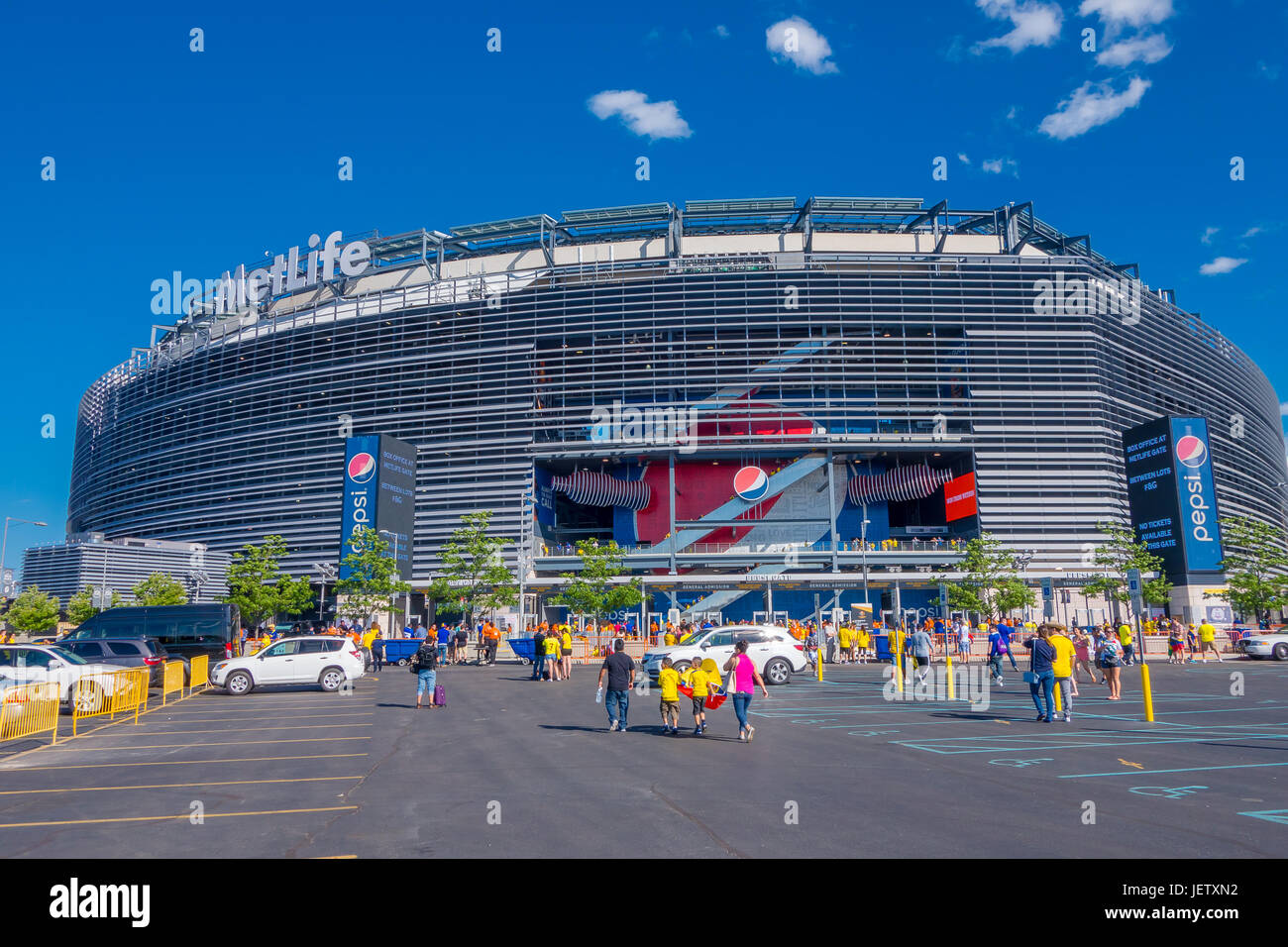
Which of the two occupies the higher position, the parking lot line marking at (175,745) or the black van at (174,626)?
the black van at (174,626)

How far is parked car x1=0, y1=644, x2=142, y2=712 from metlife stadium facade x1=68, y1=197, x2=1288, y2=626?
36472 mm

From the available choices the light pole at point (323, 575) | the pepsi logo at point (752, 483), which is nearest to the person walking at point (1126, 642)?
the pepsi logo at point (752, 483)

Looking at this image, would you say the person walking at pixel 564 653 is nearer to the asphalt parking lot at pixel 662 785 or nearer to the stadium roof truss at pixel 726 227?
the asphalt parking lot at pixel 662 785

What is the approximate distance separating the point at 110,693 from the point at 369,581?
22.1m

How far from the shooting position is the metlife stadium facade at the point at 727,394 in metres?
58.2

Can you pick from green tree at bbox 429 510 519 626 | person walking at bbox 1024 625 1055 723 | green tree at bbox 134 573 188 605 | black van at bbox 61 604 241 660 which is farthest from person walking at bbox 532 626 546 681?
green tree at bbox 134 573 188 605

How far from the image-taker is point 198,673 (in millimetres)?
26000

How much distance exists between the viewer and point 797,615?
2346 inches

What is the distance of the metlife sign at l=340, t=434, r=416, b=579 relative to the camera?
4769cm

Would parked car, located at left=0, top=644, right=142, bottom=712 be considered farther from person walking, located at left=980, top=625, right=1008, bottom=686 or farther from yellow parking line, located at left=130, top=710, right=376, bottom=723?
person walking, located at left=980, top=625, right=1008, bottom=686

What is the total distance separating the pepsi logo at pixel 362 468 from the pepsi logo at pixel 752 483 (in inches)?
1047

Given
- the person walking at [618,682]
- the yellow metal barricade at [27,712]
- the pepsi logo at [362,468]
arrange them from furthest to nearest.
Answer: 1. the pepsi logo at [362,468]
2. the person walking at [618,682]
3. the yellow metal barricade at [27,712]

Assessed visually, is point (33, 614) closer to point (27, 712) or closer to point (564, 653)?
point (564, 653)

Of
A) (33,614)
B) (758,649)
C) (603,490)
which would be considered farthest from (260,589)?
(758,649)
